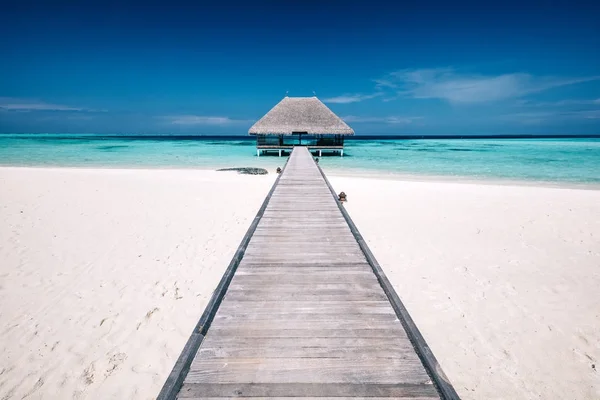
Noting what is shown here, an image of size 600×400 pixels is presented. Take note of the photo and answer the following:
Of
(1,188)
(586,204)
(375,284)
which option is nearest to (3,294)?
(375,284)

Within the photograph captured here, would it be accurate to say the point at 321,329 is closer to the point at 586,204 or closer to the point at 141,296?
the point at 141,296

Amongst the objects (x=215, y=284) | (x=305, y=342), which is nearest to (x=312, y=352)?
(x=305, y=342)

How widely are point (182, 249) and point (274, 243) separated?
272 cm

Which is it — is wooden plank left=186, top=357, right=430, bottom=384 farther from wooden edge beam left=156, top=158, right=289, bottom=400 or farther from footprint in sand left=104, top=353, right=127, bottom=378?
footprint in sand left=104, top=353, right=127, bottom=378

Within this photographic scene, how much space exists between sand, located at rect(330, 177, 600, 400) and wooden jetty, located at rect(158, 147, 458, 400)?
1272mm

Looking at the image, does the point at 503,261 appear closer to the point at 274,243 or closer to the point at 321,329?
the point at 274,243

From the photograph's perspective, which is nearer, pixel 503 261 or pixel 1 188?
pixel 503 261

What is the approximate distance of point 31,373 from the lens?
10.2 ft

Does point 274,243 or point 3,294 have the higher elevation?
point 274,243

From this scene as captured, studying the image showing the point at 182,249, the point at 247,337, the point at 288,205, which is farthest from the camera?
the point at 288,205

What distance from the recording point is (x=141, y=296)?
14.8 ft

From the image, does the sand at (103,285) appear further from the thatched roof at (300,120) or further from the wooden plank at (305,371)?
the thatched roof at (300,120)

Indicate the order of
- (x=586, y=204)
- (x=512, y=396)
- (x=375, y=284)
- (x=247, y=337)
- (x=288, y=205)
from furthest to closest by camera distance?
1. (x=586, y=204)
2. (x=288, y=205)
3. (x=375, y=284)
4. (x=512, y=396)
5. (x=247, y=337)

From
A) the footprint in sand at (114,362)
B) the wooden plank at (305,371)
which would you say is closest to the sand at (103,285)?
the footprint in sand at (114,362)
